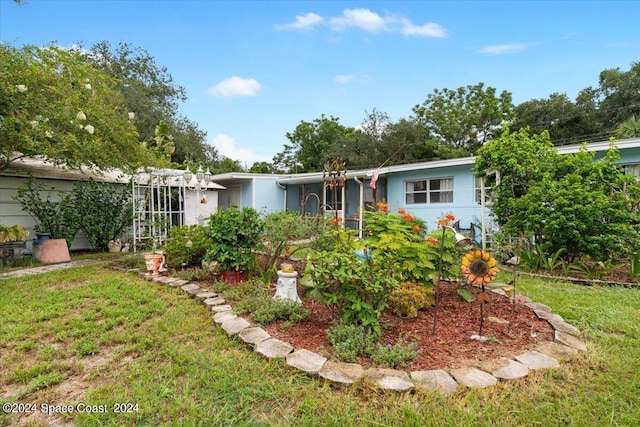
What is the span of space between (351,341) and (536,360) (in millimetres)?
1298

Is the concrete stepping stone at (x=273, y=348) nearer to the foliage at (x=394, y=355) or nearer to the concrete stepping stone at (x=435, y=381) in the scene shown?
the foliage at (x=394, y=355)

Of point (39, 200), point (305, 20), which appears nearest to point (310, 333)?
point (39, 200)

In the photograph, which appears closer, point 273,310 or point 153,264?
point 273,310

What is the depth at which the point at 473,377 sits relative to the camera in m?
2.00

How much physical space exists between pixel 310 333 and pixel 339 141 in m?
18.6

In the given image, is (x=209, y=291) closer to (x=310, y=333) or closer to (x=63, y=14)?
(x=310, y=333)

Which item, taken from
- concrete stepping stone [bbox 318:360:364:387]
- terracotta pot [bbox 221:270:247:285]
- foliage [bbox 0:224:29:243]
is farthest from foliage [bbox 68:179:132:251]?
concrete stepping stone [bbox 318:360:364:387]

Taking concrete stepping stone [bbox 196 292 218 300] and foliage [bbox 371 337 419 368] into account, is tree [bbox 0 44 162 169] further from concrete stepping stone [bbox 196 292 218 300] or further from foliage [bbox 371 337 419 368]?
foliage [bbox 371 337 419 368]

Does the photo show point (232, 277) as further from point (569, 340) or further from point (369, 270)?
point (569, 340)

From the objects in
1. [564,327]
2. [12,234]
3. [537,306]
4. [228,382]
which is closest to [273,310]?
[228,382]

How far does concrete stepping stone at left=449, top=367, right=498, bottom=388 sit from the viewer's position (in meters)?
1.94

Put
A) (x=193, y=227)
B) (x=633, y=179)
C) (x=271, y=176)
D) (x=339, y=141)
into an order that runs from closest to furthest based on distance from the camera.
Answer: (x=633, y=179)
(x=193, y=227)
(x=271, y=176)
(x=339, y=141)

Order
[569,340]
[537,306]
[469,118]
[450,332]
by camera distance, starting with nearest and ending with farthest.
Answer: [569,340]
[450,332]
[537,306]
[469,118]

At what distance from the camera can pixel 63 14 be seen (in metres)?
7.78
